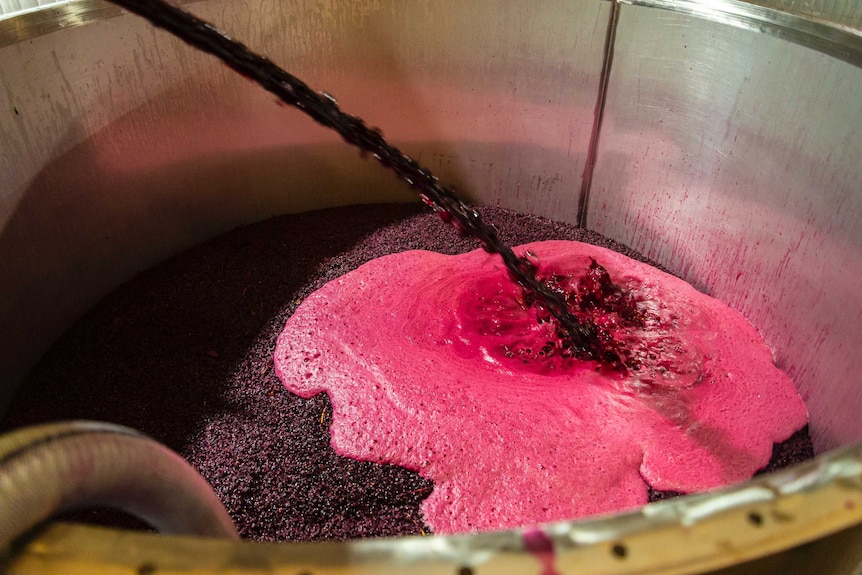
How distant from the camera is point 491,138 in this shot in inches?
84.5

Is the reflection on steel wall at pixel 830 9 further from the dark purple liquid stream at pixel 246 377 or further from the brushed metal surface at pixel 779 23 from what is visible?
the dark purple liquid stream at pixel 246 377

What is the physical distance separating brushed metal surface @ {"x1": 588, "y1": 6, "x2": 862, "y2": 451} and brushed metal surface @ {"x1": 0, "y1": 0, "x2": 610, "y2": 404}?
155 mm

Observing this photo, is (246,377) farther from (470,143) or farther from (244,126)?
(470,143)

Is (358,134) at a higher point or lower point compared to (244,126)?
higher

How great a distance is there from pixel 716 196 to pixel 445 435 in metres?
1.04

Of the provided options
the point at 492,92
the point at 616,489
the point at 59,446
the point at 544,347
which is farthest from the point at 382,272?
the point at 59,446

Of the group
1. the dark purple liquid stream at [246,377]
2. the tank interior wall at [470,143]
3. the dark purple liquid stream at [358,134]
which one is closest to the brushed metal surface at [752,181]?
the tank interior wall at [470,143]

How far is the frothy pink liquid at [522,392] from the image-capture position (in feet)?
4.20

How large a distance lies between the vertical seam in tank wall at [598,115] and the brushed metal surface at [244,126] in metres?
0.02

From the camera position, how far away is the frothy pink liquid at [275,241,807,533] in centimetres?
128

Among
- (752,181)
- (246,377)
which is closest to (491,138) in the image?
(752,181)

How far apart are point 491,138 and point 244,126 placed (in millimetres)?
816

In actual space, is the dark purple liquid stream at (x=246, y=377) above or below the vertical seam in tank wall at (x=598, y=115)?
below

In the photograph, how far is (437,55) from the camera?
2.05 meters
